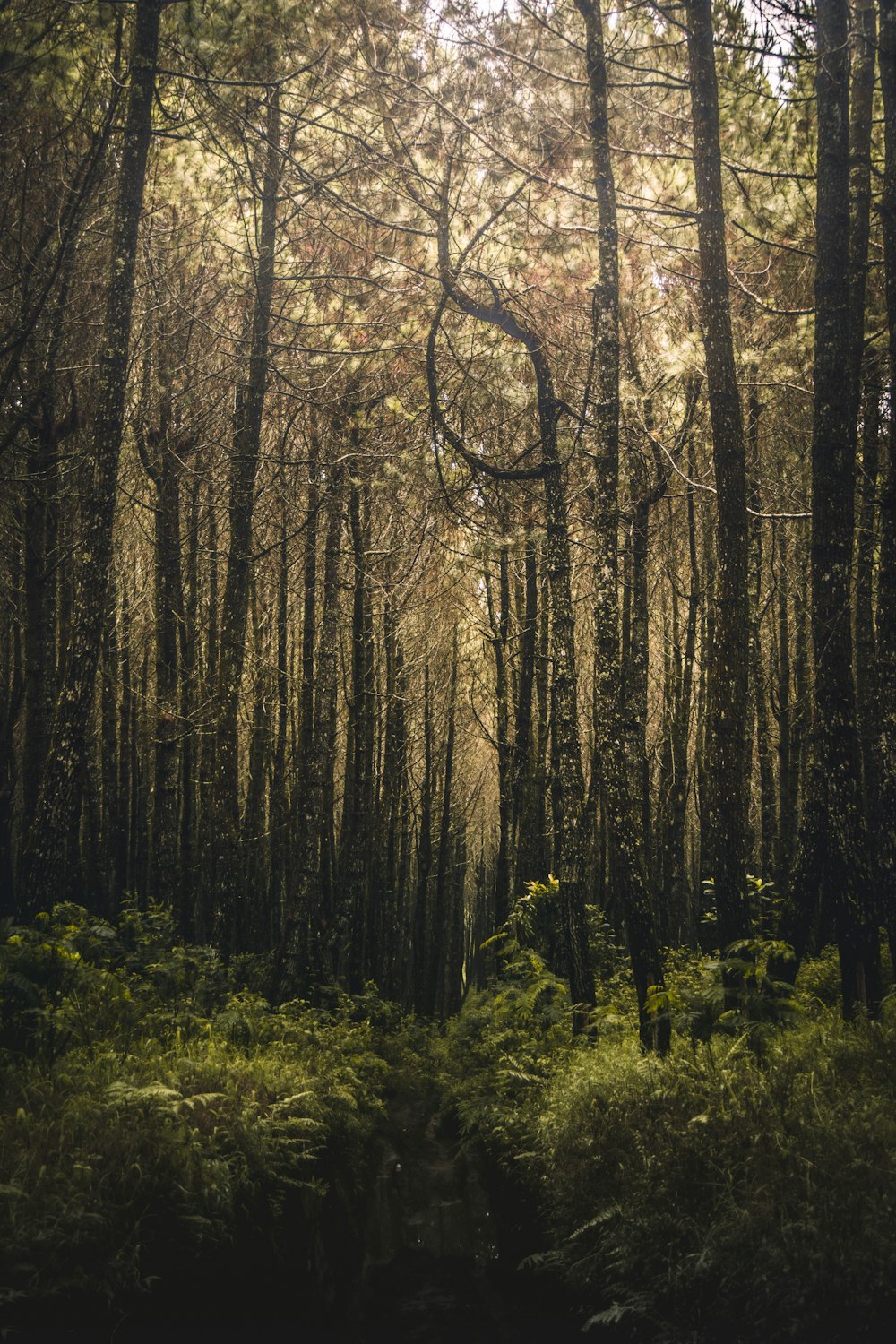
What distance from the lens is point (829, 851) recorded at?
26.9 ft

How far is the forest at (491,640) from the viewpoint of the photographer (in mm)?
5539

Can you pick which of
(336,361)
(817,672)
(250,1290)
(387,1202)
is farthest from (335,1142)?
(336,361)

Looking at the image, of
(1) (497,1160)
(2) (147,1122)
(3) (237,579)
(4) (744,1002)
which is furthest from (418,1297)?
(3) (237,579)

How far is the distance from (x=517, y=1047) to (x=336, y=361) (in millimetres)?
9929

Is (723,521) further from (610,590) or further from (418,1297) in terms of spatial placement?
(418,1297)

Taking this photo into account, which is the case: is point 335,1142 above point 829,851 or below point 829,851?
below

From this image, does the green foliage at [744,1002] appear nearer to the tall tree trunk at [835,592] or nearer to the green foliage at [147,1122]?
the tall tree trunk at [835,592]

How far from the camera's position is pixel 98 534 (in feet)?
29.5

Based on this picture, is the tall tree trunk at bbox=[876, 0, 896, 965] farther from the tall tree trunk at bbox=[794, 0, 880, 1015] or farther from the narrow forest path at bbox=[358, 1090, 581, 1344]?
the narrow forest path at bbox=[358, 1090, 581, 1344]

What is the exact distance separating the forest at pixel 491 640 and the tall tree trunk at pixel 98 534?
0.16 ft

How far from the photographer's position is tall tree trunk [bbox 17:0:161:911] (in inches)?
343

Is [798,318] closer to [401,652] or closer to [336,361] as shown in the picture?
[336,361]

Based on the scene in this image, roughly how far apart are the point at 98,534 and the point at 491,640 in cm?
1055

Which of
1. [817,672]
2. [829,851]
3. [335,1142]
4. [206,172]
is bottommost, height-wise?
[335,1142]
